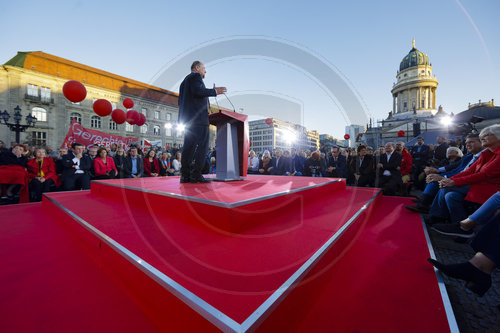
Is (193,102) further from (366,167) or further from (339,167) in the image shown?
(339,167)

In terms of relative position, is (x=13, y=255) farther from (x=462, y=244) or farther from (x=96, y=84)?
(x=96, y=84)

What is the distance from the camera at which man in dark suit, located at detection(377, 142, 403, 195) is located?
5230 millimetres

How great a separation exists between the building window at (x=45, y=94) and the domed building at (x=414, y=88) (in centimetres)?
6895

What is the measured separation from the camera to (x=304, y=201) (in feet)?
8.82

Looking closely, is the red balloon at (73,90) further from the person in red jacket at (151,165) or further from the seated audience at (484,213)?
the seated audience at (484,213)

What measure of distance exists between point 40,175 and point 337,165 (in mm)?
8305

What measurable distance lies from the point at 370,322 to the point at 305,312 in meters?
0.33

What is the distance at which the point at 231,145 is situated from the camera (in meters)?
3.39

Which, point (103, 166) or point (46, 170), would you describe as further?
point (103, 166)

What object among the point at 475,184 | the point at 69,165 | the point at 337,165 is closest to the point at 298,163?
the point at 337,165

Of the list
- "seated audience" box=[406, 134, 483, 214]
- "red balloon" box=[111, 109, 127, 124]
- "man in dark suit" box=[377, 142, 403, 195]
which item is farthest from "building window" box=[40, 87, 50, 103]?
"seated audience" box=[406, 134, 483, 214]

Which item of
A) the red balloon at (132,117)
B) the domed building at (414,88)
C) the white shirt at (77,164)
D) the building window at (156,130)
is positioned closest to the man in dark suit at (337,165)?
the white shirt at (77,164)

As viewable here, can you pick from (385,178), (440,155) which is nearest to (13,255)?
(385,178)

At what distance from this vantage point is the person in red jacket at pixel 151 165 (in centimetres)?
655
